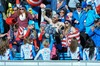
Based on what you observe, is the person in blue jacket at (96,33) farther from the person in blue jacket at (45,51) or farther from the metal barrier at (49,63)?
the person in blue jacket at (45,51)

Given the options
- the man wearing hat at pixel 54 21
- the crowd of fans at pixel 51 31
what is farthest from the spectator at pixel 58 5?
the man wearing hat at pixel 54 21

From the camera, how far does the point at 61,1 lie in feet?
17.2

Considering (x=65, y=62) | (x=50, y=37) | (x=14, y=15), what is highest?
(x=14, y=15)

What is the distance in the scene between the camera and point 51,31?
527 cm

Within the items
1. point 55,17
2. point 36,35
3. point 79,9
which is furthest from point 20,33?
point 79,9

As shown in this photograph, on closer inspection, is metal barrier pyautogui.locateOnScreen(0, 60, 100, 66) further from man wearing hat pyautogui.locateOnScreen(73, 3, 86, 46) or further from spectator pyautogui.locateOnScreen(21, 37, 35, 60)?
man wearing hat pyautogui.locateOnScreen(73, 3, 86, 46)

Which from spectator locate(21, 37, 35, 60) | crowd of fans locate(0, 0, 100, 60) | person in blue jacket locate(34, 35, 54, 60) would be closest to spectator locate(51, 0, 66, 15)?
crowd of fans locate(0, 0, 100, 60)

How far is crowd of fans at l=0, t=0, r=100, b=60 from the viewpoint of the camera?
5211 mm

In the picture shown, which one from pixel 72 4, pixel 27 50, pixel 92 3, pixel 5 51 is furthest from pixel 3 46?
pixel 92 3

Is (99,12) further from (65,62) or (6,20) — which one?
(6,20)

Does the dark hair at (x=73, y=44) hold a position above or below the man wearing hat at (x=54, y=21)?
below

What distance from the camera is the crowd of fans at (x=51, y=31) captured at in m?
5.21

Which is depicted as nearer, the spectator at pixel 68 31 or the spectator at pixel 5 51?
the spectator at pixel 68 31

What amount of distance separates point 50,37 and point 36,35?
0.69ft
